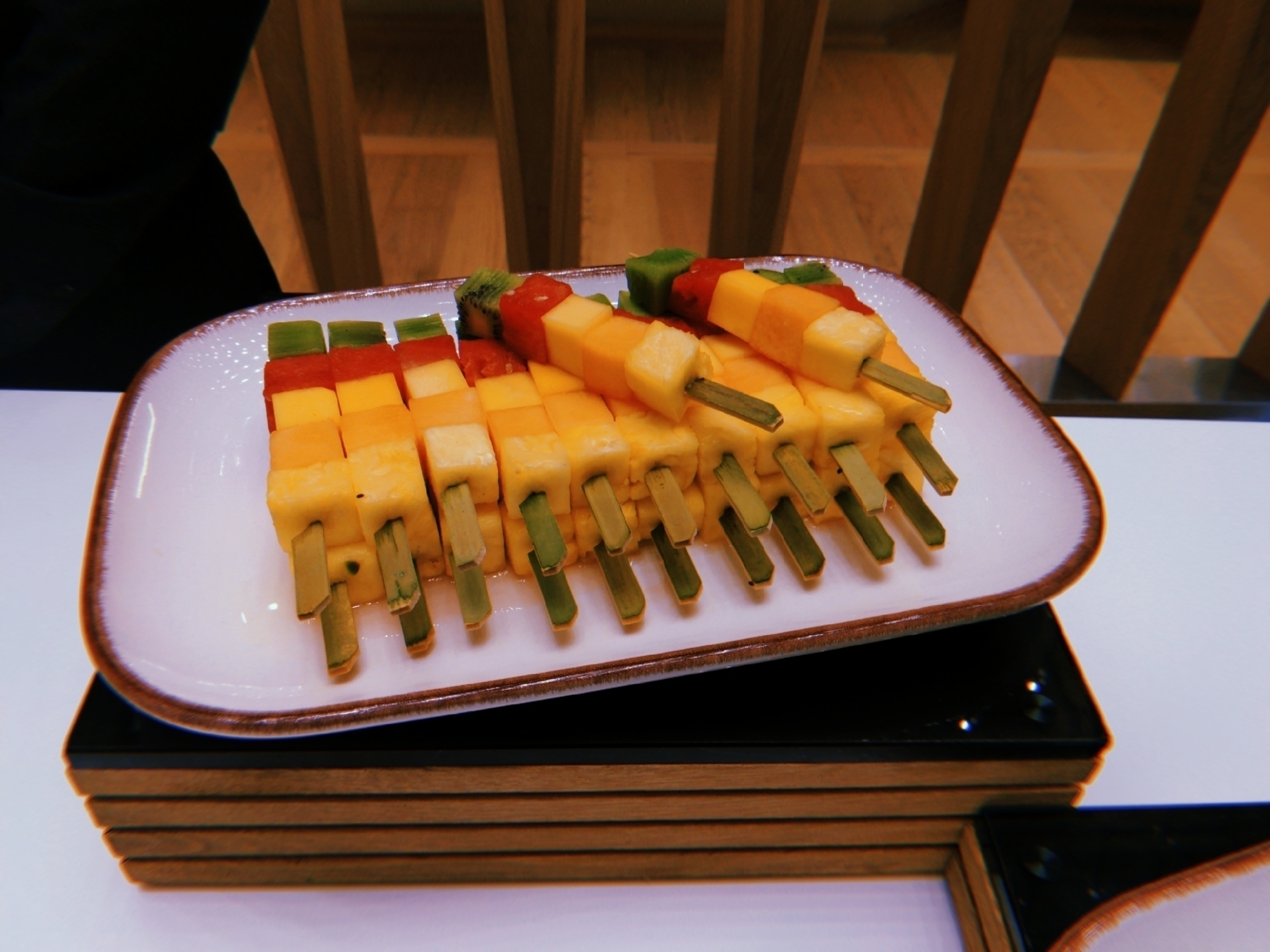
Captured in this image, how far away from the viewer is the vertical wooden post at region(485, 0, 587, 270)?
5.55 ft

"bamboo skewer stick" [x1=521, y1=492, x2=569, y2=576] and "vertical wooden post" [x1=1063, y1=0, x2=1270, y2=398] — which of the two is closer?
"bamboo skewer stick" [x1=521, y1=492, x2=569, y2=576]

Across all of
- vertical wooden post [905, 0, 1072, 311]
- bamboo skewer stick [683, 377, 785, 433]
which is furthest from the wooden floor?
bamboo skewer stick [683, 377, 785, 433]

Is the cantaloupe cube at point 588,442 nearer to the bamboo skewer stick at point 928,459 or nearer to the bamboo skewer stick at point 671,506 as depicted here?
the bamboo skewer stick at point 671,506

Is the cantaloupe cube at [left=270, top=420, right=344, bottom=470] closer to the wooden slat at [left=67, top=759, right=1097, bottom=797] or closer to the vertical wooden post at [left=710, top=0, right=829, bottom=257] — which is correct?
the wooden slat at [left=67, top=759, right=1097, bottom=797]

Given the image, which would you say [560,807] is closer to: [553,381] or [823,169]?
[553,381]

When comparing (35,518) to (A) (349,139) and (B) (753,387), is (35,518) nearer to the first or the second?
(B) (753,387)

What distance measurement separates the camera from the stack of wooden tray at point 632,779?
0.75m

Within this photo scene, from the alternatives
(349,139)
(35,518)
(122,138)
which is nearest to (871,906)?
(35,518)

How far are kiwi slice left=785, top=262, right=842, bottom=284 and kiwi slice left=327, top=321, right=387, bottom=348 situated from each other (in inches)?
20.3

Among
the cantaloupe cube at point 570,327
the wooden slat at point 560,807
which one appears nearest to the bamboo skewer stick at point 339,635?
the wooden slat at point 560,807

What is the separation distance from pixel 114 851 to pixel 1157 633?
1133mm

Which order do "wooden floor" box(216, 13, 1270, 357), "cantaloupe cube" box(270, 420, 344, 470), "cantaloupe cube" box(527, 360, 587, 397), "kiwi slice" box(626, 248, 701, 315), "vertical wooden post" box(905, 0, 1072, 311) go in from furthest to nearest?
"wooden floor" box(216, 13, 1270, 357) → "vertical wooden post" box(905, 0, 1072, 311) → "kiwi slice" box(626, 248, 701, 315) → "cantaloupe cube" box(527, 360, 587, 397) → "cantaloupe cube" box(270, 420, 344, 470)

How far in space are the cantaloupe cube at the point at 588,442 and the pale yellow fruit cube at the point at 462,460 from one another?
76 millimetres

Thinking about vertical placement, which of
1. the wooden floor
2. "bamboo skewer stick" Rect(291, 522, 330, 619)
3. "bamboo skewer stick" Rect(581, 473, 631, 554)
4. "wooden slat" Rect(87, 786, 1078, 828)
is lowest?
the wooden floor
